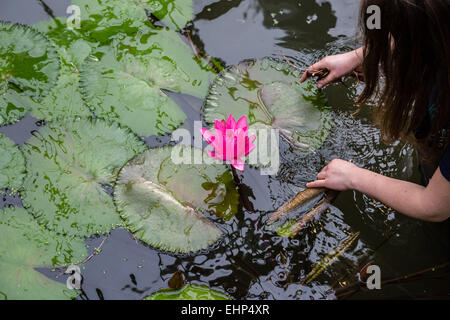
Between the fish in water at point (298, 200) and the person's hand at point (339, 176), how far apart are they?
58 mm

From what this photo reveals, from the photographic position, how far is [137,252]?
64.5 inches

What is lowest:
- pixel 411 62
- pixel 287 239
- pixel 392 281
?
pixel 392 281

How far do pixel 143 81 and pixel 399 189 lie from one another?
1.22 m

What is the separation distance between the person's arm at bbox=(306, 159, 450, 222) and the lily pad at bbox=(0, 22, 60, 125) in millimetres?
1333

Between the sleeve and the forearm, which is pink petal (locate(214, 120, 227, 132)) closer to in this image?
the forearm

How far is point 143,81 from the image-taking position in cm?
195

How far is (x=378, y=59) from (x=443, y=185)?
1.51ft

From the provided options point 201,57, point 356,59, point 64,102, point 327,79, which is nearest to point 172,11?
point 201,57

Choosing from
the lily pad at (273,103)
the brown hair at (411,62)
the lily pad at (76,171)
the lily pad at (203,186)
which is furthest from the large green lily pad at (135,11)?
the brown hair at (411,62)

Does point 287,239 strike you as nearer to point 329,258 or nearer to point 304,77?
point 329,258

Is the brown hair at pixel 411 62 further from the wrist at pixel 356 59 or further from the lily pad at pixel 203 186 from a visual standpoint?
the lily pad at pixel 203 186

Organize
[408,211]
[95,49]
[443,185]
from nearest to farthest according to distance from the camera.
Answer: [443,185] → [408,211] → [95,49]
